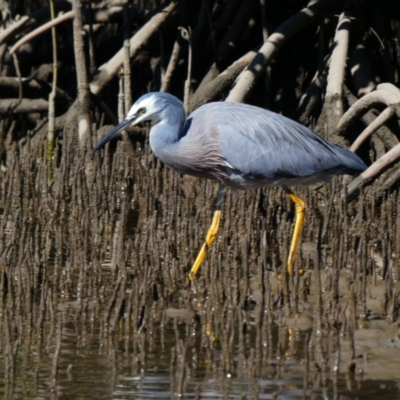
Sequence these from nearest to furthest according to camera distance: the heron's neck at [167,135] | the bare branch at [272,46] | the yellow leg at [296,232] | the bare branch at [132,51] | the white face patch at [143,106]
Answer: the yellow leg at [296,232] → the white face patch at [143,106] → the heron's neck at [167,135] → the bare branch at [272,46] → the bare branch at [132,51]

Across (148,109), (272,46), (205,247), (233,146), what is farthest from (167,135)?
(272,46)

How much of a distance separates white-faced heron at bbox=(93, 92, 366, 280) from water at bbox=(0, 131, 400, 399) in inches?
11.6

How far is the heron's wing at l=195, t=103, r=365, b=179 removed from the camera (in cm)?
658

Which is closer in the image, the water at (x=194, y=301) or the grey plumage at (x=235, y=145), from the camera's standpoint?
the water at (x=194, y=301)

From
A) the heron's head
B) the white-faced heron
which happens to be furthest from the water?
the heron's head

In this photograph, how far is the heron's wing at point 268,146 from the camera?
6582 millimetres

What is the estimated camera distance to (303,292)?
576cm

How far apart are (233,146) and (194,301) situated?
4.13 ft

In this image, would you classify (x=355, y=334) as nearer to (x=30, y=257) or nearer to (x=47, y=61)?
(x=30, y=257)

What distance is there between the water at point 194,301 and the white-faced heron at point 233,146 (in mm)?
295

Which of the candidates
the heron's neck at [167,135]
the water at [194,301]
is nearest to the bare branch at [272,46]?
the water at [194,301]

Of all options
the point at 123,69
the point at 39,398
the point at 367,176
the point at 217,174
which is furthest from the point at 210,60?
the point at 39,398

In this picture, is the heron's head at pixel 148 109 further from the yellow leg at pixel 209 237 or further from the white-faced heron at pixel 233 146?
the yellow leg at pixel 209 237

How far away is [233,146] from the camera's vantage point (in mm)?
6574
